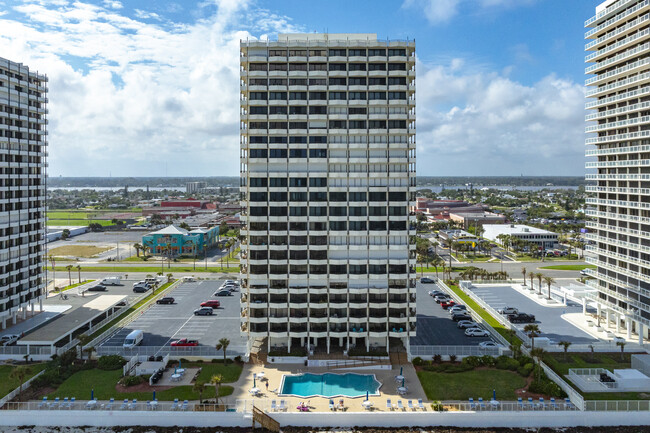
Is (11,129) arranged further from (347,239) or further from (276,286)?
(347,239)

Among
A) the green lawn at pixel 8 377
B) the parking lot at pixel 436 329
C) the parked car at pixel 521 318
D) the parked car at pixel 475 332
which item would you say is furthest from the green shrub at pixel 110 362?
the parked car at pixel 521 318

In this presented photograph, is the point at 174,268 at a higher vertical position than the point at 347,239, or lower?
lower

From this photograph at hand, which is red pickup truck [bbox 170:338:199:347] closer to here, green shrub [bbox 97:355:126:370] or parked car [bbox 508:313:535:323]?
green shrub [bbox 97:355:126:370]

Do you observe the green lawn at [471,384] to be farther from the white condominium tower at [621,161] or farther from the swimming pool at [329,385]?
the white condominium tower at [621,161]

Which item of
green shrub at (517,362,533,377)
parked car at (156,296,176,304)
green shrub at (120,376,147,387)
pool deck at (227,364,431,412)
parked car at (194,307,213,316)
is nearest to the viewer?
pool deck at (227,364,431,412)

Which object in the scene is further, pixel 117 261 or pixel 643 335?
pixel 117 261

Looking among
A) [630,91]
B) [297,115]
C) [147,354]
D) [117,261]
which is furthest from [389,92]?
[117,261]

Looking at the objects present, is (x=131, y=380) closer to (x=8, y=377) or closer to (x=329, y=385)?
(x=8, y=377)

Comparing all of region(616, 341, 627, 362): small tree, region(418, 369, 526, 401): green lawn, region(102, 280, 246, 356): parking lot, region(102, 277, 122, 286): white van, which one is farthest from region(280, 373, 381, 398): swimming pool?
region(102, 277, 122, 286): white van
